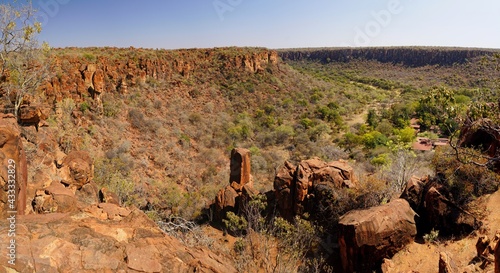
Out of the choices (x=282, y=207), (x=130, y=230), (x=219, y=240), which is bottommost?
(x=219, y=240)

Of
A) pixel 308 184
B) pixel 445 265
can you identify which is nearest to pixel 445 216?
pixel 445 265

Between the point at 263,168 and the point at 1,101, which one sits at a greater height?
the point at 1,101

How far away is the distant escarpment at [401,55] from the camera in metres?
74.9

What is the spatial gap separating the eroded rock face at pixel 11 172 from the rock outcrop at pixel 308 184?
10.8 m

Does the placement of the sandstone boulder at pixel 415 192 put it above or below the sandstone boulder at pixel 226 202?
above

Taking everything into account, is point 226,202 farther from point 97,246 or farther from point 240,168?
point 97,246

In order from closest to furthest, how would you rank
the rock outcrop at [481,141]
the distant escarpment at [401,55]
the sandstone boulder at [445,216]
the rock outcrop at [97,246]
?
the rock outcrop at [97,246] → the sandstone boulder at [445,216] → the rock outcrop at [481,141] → the distant escarpment at [401,55]

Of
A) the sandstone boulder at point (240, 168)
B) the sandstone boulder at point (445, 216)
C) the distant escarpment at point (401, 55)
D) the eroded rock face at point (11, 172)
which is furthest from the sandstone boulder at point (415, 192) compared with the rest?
the distant escarpment at point (401, 55)

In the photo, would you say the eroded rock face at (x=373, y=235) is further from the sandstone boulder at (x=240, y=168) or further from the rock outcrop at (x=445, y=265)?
the sandstone boulder at (x=240, y=168)

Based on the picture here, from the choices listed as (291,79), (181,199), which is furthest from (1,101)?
(291,79)

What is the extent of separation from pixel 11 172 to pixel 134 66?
2515 centimetres

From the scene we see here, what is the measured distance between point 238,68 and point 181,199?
2781 cm

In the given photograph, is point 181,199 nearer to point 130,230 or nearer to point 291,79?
point 130,230

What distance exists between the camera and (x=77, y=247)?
436 cm
